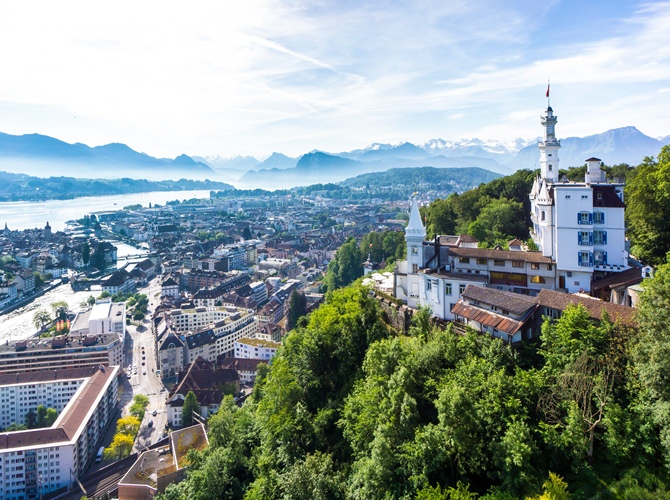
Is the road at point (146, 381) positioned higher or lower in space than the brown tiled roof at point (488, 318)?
lower

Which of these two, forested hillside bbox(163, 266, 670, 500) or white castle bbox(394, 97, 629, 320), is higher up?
white castle bbox(394, 97, 629, 320)

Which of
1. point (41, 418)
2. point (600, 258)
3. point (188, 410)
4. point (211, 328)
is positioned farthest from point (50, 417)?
point (600, 258)

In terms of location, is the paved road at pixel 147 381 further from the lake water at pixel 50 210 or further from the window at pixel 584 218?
the lake water at pixel 50 210

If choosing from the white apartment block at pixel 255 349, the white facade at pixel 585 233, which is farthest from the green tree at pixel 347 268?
the white facade at pixel 585 233

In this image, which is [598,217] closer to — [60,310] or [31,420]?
[31,420]

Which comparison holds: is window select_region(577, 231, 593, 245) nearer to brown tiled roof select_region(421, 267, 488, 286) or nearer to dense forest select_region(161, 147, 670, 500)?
dense forest select_region(161, 147, 670, 500)

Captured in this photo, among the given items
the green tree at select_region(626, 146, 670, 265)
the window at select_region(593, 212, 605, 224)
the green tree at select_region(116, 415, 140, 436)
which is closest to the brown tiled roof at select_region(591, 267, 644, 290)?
the window at select_region(593, 212, 605, 224)
